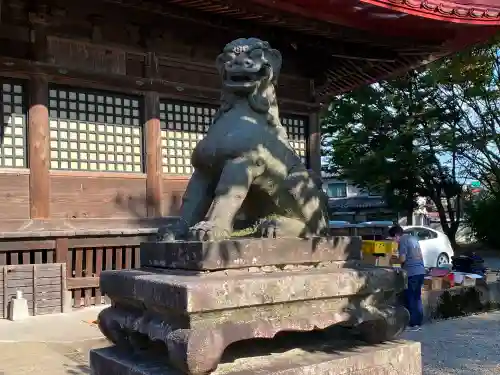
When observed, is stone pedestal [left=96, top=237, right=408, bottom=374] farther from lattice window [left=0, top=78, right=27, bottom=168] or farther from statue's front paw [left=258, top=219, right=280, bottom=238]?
lattice window [left=0, top=78, right=27, bottom=168]

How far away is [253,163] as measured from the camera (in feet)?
10.5

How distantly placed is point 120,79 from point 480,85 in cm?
1244

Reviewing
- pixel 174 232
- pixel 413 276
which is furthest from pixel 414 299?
pixel 174 232

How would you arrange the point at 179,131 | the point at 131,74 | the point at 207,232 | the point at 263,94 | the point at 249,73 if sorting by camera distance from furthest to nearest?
the point at 179,131
the point at 131,74
the point at 263,94
the point at 249,73
the point at 207,232

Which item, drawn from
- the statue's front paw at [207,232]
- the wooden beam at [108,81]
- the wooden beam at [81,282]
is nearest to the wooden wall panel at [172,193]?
the wooden beam at [108,81]

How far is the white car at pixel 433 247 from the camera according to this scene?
16.1m

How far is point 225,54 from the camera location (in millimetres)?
3404

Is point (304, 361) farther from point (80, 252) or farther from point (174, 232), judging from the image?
point (80, 252)

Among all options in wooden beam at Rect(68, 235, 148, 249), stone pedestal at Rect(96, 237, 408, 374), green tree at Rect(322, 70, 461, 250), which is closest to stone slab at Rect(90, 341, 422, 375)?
stone pedestal at Rect(96, 237, 408, 374)

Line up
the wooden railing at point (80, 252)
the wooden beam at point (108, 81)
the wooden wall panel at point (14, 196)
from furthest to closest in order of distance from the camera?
the wooden beam at point (108, 81), the wooden wall panel at point (14, 196), the wooden railing at point (80, 252)

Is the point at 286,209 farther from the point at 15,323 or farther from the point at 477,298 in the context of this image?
the point at 477,298

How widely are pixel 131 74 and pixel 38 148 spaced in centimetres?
189

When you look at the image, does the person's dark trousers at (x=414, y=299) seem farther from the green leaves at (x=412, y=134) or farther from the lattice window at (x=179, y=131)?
the green leaves at (x=412, y=134)

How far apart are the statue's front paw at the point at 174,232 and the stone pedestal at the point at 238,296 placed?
60 mm
